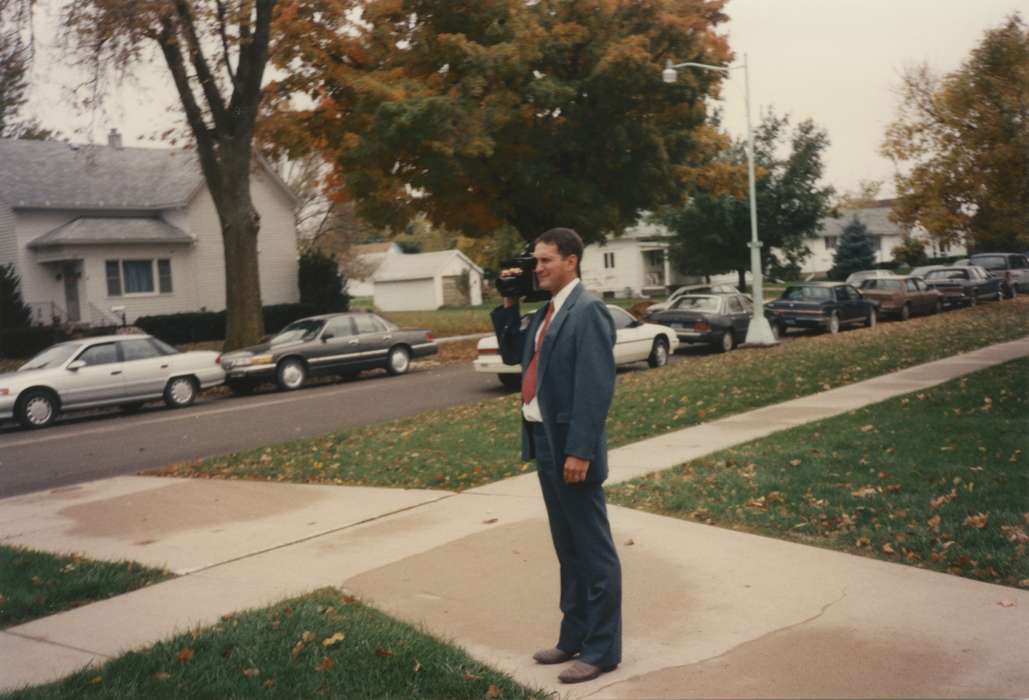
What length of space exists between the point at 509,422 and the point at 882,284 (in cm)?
2396

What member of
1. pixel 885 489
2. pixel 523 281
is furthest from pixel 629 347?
pixel 523 281

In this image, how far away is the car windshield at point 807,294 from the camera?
1099 inches

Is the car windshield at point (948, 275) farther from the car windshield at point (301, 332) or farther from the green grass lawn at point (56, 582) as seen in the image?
the green grass lawn at point (56, 582)

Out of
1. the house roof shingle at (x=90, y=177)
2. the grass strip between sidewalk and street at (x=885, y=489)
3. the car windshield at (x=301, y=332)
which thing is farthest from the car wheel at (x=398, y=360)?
the grass strip between sidewalk and street at (x=885, y=489)

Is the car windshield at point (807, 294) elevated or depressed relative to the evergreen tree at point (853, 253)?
depressed

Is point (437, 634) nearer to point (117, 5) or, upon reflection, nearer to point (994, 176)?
point (994, 176)

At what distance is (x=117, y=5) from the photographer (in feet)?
65.7

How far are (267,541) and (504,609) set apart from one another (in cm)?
264

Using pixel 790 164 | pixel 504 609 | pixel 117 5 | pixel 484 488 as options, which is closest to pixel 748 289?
pixel 790 164

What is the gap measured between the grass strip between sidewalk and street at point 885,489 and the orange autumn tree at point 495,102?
1631cm

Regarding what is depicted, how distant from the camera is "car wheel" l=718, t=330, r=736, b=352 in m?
23.5

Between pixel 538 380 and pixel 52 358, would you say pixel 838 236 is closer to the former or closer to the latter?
pixel 52 358

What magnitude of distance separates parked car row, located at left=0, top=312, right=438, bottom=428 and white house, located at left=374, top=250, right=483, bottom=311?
4358 centimetres

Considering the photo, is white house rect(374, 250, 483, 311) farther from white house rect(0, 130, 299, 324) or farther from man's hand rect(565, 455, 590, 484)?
man's hand rect(565, 455, 590, 484)
